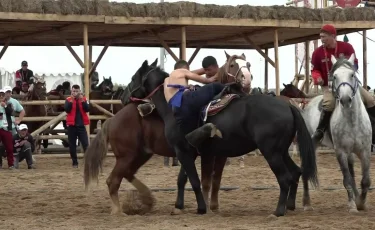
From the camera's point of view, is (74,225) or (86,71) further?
(86,71)

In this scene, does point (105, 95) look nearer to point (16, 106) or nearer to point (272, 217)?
point (16, 106)

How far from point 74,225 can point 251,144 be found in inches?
87.1

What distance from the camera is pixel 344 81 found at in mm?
10148

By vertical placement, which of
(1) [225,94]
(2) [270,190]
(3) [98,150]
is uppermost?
(1) [225,94]

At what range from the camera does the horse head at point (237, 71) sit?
33.8ft

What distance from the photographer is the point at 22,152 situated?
19.2 meters

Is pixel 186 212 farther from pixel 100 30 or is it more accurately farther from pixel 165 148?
pixel 100 30

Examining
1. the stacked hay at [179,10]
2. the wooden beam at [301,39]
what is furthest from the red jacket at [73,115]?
the wooden beam at [301,39]

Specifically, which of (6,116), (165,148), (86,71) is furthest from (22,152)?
(165,148)

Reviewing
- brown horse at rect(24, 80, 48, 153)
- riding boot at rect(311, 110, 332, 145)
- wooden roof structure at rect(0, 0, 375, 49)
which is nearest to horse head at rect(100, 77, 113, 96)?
wooden roof structure at rect(0, 0, 375, 49)

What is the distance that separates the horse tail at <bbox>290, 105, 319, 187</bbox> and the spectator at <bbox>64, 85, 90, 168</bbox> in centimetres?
992

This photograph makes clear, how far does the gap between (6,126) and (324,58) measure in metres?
9.51

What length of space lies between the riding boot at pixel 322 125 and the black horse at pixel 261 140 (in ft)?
3.00

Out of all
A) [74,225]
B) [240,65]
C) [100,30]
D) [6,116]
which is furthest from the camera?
[100,30]
